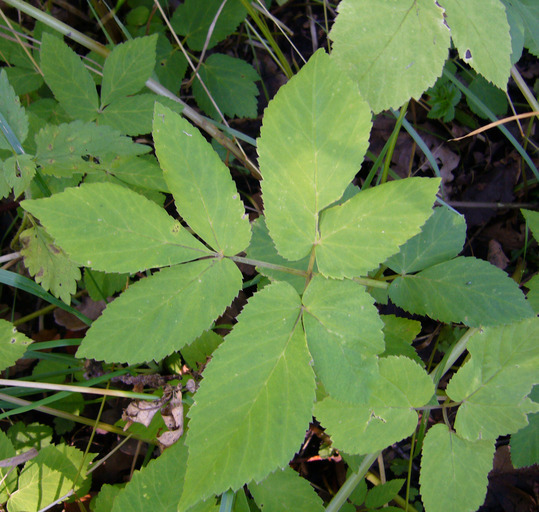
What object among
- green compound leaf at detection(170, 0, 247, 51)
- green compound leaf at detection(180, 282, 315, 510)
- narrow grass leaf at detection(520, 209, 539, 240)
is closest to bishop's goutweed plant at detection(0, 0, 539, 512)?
green compound leaf at detection(180, 282, 315, 510)

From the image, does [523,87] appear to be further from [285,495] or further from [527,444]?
[285,495]

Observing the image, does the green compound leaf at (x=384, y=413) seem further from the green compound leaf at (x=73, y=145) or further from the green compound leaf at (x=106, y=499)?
the green compound leaf at (x=73, y=145)

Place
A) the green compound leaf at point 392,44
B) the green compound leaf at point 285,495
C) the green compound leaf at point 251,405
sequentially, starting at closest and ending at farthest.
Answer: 1. the green compound leaf at point 251,405
2. the green compound leaf at point 392,44
3. the green compound leaf at point 285,495

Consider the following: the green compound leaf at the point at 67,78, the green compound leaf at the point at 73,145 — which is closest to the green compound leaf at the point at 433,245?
the green compound leaf at the point at 73,145

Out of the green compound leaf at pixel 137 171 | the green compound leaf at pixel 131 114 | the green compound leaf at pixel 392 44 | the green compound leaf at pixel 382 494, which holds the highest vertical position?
the green compound leaf at pixel 392 44

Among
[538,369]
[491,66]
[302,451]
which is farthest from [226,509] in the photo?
[491,66]

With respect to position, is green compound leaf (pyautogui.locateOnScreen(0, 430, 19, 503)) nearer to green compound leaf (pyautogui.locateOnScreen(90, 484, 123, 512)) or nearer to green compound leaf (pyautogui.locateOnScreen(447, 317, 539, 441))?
green compound leaf (pyautogui.locateOnScreen(90, 484, 123, 512))

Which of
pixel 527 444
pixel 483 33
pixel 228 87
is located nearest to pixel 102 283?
pixel 228 87
